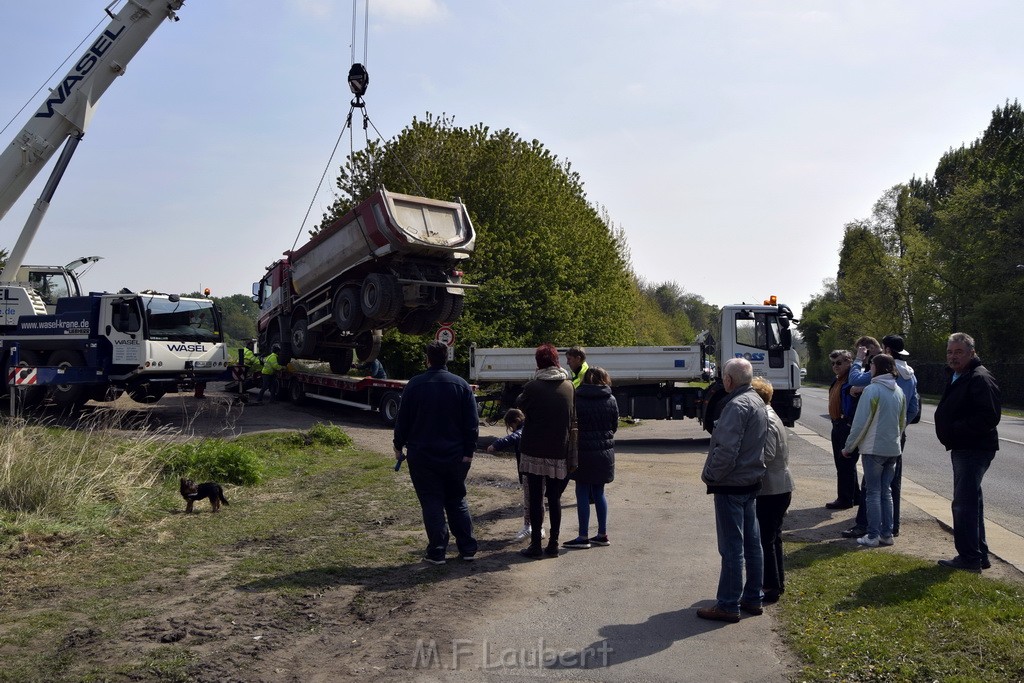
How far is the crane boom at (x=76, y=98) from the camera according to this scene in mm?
17775

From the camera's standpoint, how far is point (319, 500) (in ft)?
32.4

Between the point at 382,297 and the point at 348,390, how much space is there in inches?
160

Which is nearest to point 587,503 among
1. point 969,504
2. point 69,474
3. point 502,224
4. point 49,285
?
point 969,504

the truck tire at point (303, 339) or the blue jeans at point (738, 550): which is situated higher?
the truck tire at point (303, 339)

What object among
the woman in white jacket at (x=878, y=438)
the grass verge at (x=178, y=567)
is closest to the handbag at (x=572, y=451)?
the grass verge at (x=178, y=567)

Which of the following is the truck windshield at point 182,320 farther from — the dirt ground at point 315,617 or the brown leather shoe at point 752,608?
the brown leather shoe at point 752,608

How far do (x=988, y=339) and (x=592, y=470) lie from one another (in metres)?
43.1

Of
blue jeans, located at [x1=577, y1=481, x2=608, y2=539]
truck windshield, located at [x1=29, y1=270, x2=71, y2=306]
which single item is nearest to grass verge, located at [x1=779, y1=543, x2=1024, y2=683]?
blue jeans, located at [x1=577, y1=481, x2=608, y2=539]

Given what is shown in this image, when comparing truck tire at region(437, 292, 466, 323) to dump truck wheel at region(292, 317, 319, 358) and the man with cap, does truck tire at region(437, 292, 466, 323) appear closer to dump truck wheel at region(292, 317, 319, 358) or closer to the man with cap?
dump truck wheel at region(292, 317, 319, 358)

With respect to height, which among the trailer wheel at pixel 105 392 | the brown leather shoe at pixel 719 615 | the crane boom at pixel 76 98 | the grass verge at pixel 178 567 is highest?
the crane boom at pixel 76 98

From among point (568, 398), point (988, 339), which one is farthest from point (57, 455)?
point (988, 339)

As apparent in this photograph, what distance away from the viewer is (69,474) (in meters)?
8.68

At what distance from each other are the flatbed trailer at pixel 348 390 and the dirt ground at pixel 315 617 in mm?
9967

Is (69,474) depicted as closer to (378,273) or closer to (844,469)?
(844,469)
